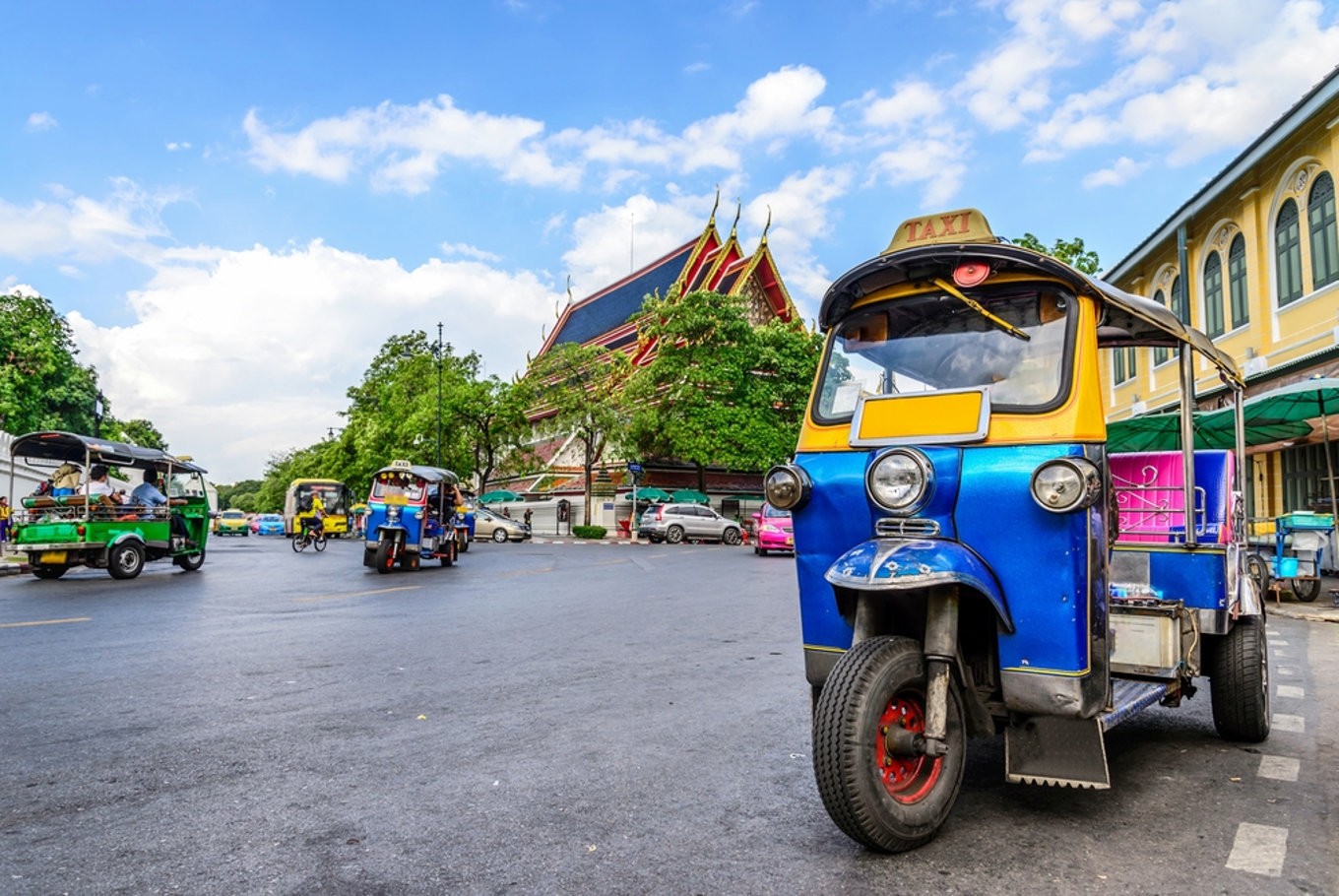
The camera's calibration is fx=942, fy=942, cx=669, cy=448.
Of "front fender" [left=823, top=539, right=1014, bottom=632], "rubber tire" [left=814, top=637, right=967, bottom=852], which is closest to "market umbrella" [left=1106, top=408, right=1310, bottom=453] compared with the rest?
"front fender" [left=823, top=539, right=1014, bottom=632]

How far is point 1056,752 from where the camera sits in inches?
134

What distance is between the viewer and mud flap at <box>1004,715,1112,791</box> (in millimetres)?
3332

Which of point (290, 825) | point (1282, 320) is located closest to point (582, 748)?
point (290, 825)

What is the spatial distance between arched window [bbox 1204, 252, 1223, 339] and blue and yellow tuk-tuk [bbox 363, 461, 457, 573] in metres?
16.9

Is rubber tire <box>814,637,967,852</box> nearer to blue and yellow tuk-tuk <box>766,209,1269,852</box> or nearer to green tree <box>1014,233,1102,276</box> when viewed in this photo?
blue and yellow tuk-tuk <box>766,209,1269,852</box>

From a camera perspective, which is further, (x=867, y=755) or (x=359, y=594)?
(x=359, y=594)

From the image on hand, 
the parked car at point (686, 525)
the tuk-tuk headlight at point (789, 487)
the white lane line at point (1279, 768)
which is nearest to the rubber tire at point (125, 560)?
the tuk-tuk headlight at point (789, 487)

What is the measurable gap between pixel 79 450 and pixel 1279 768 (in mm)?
16801

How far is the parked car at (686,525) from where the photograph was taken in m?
34.1

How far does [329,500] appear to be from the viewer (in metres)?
49.0

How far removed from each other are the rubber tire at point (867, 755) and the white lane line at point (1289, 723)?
323 cm

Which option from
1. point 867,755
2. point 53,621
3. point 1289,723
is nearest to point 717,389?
point 53,621

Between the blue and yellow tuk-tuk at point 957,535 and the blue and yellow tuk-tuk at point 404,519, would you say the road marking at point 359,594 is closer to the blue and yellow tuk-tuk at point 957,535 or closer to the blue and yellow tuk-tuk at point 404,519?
the blue and yellow tuk-tuk at point 404,519

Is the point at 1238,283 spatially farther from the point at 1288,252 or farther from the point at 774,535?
the point at 774,535
